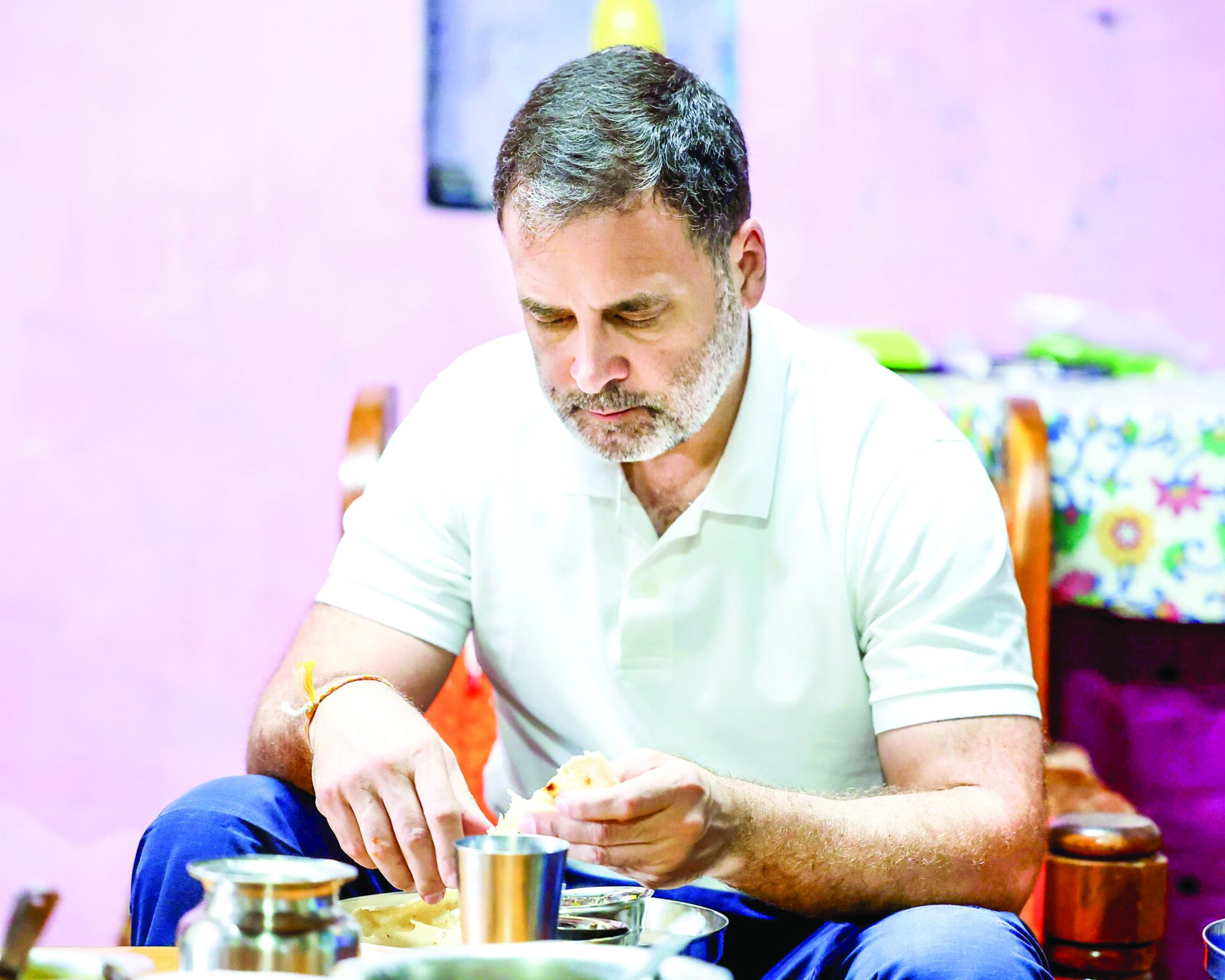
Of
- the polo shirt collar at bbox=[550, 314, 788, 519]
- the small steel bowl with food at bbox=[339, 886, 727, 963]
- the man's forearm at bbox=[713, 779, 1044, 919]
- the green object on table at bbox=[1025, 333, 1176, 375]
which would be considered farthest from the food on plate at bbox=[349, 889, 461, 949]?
the green object on table at bbox=[1025, 333, 1176, 375]

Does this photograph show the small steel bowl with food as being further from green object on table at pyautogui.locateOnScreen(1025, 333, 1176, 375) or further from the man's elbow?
green object on table at pyautogui.locateOnScreen(1025, 333, 1176, 375)

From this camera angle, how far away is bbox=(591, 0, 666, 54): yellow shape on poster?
2500mm

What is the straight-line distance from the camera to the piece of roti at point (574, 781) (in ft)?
3.36

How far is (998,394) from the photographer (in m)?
2.19

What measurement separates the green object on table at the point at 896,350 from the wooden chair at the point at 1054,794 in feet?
1.03

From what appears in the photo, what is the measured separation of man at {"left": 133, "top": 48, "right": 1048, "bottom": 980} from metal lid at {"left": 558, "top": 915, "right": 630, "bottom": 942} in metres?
0.19

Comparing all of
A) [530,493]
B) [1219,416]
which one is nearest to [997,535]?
[530,493]

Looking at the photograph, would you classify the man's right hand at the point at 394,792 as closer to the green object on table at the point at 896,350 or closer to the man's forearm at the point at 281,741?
the man's forearm at the point at 281,741

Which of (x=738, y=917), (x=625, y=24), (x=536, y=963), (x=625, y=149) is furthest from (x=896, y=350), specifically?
(x=536, y=963)

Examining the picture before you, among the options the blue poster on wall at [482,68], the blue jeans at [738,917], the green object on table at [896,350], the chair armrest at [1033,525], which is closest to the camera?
the blue jeans at [738,917]

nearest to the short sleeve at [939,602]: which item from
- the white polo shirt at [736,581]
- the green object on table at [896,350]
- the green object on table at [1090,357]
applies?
the white polo shirt at [736,581]

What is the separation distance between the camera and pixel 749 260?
1.60m

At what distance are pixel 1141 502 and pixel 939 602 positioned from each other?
2.45 ft

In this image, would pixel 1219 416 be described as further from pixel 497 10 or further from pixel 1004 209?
pixel 497 10
